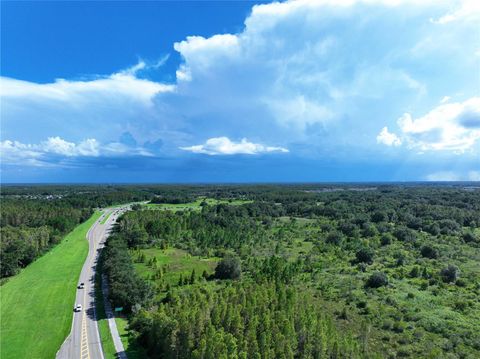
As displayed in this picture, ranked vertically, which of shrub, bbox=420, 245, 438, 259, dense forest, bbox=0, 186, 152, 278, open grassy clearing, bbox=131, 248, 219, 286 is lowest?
open grassy clearing, bbox=131, 248, 219, 286

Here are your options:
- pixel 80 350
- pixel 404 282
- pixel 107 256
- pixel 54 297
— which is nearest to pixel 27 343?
pixel 80 350

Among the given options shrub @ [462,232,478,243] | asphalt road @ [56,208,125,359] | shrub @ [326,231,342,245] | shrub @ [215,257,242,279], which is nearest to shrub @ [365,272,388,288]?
shrub @ [215,257,242,279]

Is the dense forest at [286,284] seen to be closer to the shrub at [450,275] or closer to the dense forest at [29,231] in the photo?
the shrub at [450,275]

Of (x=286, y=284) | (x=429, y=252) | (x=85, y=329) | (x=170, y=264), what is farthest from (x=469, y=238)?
(x=85, y=329)

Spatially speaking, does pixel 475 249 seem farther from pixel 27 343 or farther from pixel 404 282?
pixel 27 343

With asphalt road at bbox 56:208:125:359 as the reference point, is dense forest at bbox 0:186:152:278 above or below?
above

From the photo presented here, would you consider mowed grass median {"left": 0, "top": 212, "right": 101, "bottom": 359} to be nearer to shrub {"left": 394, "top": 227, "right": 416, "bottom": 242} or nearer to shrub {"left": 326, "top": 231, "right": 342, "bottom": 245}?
shrub {"left": 326, "top": 231, "right": 342, "bottom": 245}
